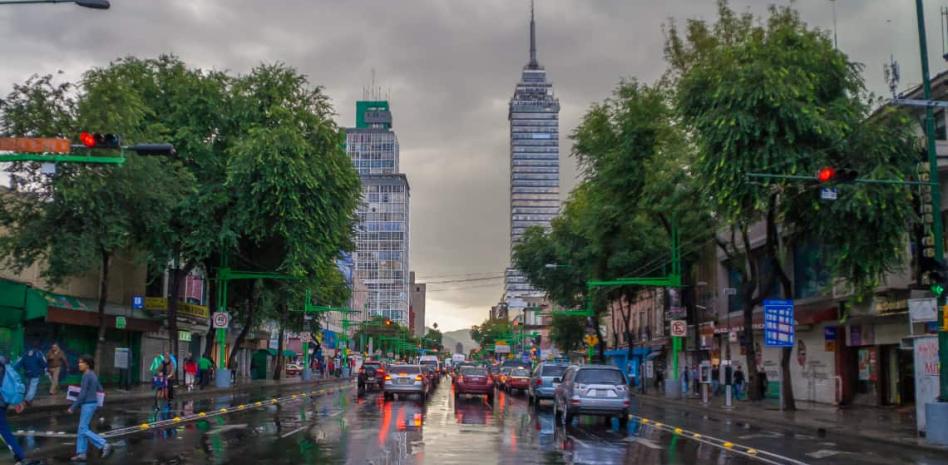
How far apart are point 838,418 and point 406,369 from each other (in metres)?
17.7

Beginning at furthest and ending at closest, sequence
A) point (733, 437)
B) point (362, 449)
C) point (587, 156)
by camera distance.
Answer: point (587, 156), point (733, 437), point (362, 449)

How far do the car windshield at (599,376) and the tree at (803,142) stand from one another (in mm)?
7294

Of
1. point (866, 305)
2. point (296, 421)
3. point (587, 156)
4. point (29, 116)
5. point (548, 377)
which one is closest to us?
point (296, 421)

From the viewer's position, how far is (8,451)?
629 inches

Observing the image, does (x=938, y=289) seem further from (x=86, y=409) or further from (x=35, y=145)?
(x=35, y=145)

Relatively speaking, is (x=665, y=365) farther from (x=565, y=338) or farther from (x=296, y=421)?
(x=296, y=421)

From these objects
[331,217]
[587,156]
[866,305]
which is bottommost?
[866,305]

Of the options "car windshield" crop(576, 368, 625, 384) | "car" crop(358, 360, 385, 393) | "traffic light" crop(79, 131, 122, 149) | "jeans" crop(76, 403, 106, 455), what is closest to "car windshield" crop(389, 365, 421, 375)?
"car" crop(358, 360, 385, 393)

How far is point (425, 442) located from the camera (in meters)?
18.6

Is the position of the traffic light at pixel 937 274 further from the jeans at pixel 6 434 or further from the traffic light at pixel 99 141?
the jeans at pixel 6 434

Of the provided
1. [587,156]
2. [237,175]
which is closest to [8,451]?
[237,175]

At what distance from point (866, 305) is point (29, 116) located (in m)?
31.5

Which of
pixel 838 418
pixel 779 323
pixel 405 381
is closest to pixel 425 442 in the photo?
pixel 838 418

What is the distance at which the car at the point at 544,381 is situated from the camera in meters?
36.8
